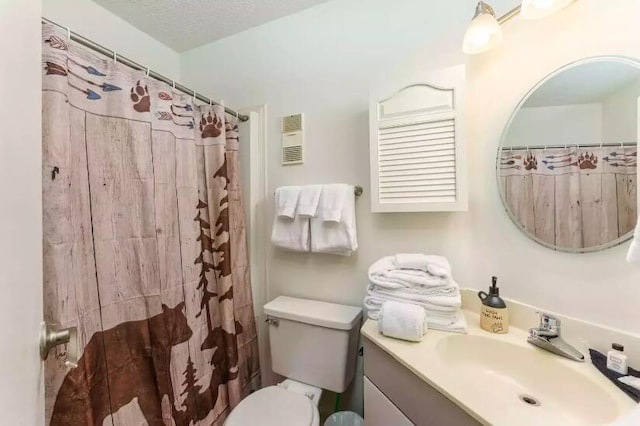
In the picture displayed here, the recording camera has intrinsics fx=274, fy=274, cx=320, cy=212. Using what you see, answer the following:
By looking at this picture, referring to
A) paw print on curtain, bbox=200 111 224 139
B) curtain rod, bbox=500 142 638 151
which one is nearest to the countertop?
curtain rod, bbox=500 142 638 151

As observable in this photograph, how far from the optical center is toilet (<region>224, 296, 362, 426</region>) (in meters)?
1.18

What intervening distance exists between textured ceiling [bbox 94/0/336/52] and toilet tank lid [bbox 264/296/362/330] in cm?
162

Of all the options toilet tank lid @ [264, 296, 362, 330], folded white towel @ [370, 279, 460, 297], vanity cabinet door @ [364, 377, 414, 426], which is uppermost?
folded white towel @ [370, 279, 460, 297]

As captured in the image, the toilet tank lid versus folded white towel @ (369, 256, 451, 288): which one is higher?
folded white towel @ (369, 256, 451, 288)

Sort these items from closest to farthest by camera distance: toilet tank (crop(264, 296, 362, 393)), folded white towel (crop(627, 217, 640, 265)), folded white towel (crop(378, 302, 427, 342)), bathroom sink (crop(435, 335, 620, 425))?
folded white towel (crop(627, 217, 640, 265)) < bathroom sink (crop(435, 335, 620, 425)) < folded white towel (crop(378, 302, 427, 342)) < toilet tank (crop(264, 296, 362, 393))

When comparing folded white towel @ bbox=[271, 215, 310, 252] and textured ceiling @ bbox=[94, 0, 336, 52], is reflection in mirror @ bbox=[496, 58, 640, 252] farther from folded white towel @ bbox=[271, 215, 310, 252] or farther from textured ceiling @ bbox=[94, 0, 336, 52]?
textured ceiling @ bbox=[94, 0, 336, 52]

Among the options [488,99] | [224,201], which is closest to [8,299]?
[224,201]

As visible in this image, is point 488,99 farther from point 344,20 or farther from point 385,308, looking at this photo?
point 385,308

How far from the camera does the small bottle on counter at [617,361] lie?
0.76m

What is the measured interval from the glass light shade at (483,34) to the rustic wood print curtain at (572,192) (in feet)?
1.35

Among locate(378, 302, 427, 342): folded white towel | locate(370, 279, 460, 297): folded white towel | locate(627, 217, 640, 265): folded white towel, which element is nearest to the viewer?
locate(627, 217, 640, 265): folded white towel

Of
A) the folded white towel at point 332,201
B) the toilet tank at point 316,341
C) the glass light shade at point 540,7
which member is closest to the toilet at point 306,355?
the toilet tank at point 316,341

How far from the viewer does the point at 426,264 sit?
1107 millimetres

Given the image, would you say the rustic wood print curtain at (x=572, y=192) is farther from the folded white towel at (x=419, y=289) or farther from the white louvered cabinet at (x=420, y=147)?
the folded white towel at (x=419, y=289)
